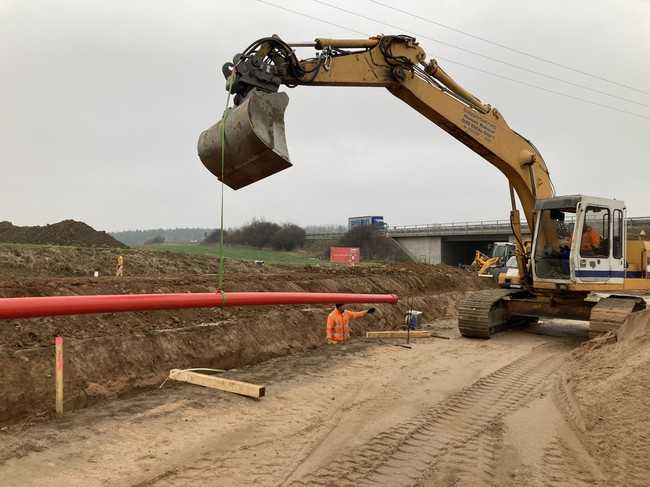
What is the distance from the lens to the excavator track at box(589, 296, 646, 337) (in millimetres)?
9777

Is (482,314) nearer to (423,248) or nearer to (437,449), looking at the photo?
(437,449)

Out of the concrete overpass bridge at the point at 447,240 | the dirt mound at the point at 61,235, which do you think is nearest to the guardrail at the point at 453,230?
the concrete overpass bridge at the point at 447,240

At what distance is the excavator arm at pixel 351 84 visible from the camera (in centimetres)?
627

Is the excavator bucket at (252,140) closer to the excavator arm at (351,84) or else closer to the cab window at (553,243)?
the excavator arm at (351,84)

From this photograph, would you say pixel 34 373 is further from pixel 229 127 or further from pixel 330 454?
pixel 330 454

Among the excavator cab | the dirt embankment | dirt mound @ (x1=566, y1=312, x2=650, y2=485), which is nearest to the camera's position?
dirt mound @ (x1=566, y1=312, x2=650, y2=485)

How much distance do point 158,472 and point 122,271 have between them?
16.5 meters

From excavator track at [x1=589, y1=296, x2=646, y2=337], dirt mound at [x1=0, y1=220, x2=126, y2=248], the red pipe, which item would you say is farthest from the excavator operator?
dirt mound at [x1=0, y1=220, x2=126, y2=248]

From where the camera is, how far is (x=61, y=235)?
92.9 ft

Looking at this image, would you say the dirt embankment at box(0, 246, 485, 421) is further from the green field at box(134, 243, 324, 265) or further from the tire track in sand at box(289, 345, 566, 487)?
the green field at box(134, 243, 324, 265)

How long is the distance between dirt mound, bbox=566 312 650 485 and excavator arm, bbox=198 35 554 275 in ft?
14.2

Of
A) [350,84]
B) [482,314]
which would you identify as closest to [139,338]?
[350,84]

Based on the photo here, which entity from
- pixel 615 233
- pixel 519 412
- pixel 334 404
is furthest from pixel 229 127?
pixel 615 233

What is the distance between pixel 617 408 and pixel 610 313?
5345 millimetres
